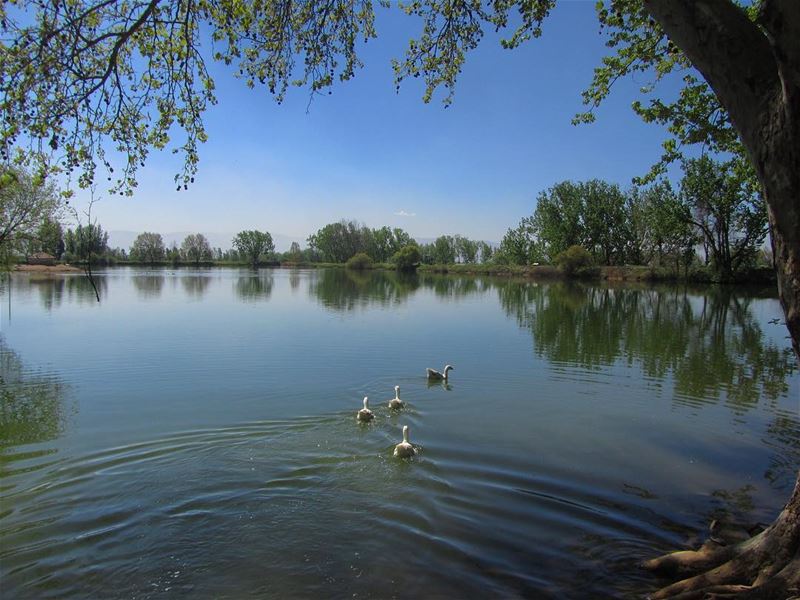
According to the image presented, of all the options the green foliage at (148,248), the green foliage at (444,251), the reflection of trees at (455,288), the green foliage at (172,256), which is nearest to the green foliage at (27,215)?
the reflection of trees at (455,288)

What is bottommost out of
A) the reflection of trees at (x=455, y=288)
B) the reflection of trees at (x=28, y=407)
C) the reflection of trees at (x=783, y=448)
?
the reflection of trees at (x=28, y=407)

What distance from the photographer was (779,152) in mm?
4172

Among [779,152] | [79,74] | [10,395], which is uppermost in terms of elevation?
[79,74]

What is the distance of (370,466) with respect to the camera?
30.4 feet

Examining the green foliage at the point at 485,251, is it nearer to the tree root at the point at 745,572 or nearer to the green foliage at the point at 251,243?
the green foliage at the point at 251,243

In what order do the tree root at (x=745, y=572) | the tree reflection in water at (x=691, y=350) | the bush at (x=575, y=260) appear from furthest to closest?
1. the bush at (x=575, y=260)
2. the tree reflection in water at (x=691, y=350)
3. the tree root at (x=745, y=572)

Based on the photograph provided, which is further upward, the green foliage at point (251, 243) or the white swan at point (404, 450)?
the green foliage at point (251, 243)

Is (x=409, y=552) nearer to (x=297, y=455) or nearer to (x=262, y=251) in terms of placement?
(x=297, y=455)

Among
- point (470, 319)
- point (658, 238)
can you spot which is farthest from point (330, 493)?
point (658, 238)

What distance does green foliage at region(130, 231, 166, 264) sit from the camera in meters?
151

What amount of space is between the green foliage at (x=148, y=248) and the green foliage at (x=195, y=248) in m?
9.72

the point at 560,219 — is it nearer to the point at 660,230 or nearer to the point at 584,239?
the point at 584,239

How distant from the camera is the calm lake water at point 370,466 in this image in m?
6.11

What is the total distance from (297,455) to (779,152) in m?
8.46
